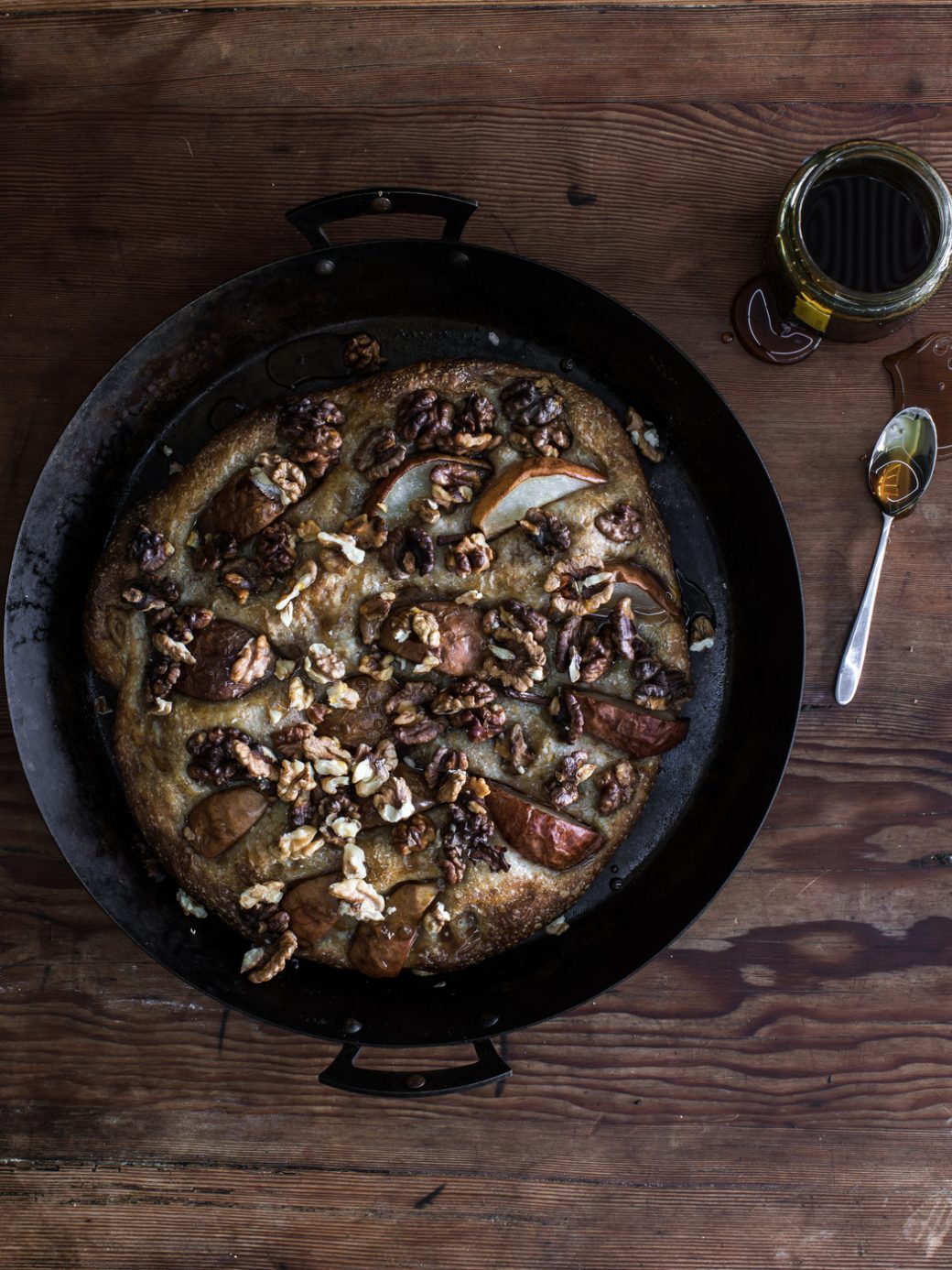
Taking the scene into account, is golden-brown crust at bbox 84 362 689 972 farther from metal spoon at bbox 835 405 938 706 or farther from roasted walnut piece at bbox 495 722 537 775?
metal spoon at bbox 835 405 938 706

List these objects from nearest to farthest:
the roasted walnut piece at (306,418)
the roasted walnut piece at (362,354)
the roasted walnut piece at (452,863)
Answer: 1. the roasted walnut piece at (452,863)
2. the roasted walnut piece at (306,418)
3. the roasted walnut piece at (362,354)

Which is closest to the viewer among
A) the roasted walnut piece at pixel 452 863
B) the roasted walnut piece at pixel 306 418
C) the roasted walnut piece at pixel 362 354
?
the roasted walnut piece at pixel 452 863

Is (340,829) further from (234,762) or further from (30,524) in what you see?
(30,524)

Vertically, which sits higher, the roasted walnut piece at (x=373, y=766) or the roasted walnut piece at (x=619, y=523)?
the roasted walnut piece at (x=619, y=523)

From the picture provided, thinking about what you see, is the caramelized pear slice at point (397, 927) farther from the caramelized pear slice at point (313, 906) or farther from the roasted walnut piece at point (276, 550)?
the roasted walnut piece at point (276, 550)

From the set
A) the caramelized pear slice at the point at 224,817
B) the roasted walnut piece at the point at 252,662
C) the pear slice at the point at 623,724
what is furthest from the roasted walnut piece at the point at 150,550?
the pear slice at the point at 623,724

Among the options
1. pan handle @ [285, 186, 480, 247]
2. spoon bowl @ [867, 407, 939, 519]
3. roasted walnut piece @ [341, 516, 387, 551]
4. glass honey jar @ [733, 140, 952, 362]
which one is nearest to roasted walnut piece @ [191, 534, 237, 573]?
roasted walnut piece @ [341, 516, 387, 551]

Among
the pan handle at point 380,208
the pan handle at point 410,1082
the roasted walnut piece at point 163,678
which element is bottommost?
the pan handle at point 410,1082
